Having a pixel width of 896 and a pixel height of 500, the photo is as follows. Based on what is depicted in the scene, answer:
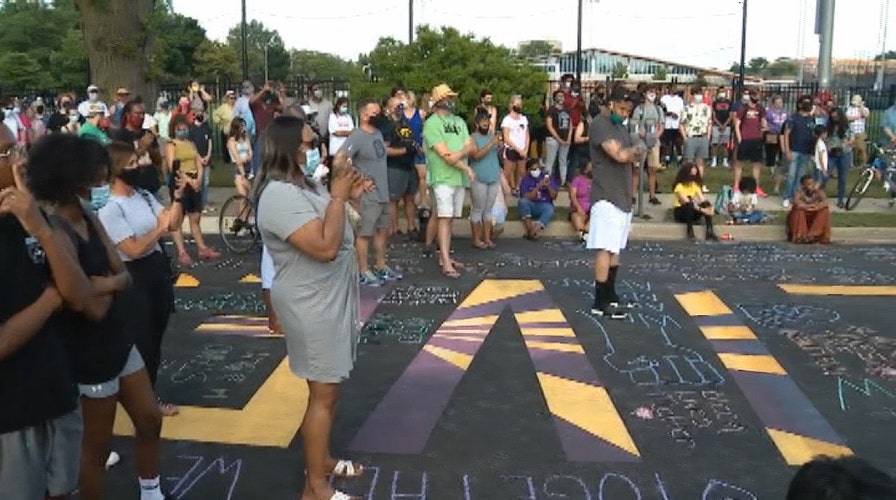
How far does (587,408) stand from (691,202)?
7616mm

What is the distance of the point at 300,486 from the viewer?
4.73 m

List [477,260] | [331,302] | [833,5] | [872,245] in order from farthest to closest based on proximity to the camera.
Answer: [833,5], [872,245], [477,260], [331,302]

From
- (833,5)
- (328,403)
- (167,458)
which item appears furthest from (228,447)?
(833,5)

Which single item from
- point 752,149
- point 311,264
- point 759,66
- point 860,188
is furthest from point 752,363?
point 759,66

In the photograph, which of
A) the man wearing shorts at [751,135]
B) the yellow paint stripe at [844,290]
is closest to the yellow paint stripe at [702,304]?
the yellow paint stripe at [844,290]

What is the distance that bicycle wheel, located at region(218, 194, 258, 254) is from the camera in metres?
11.6

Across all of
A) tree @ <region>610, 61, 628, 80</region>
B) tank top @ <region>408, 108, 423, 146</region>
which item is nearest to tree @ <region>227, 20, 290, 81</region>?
tree @ <region>610, 61, 628, 80</region>

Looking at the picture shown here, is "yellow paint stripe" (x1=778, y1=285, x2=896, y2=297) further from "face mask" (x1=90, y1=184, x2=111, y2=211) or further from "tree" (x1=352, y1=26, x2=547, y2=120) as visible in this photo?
"tree" (x1=352, y1=26, x2=547, y2=120)

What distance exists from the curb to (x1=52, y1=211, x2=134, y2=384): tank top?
Answer: 932 centimetres

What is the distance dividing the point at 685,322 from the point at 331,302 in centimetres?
457

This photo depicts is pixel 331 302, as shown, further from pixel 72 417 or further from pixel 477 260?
pixel 477 260

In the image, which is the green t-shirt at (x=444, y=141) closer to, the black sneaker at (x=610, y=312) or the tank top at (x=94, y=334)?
the black sneaker at (x=610, y=312)

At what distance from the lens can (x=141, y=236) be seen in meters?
4.64

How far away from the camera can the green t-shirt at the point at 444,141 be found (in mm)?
9961
